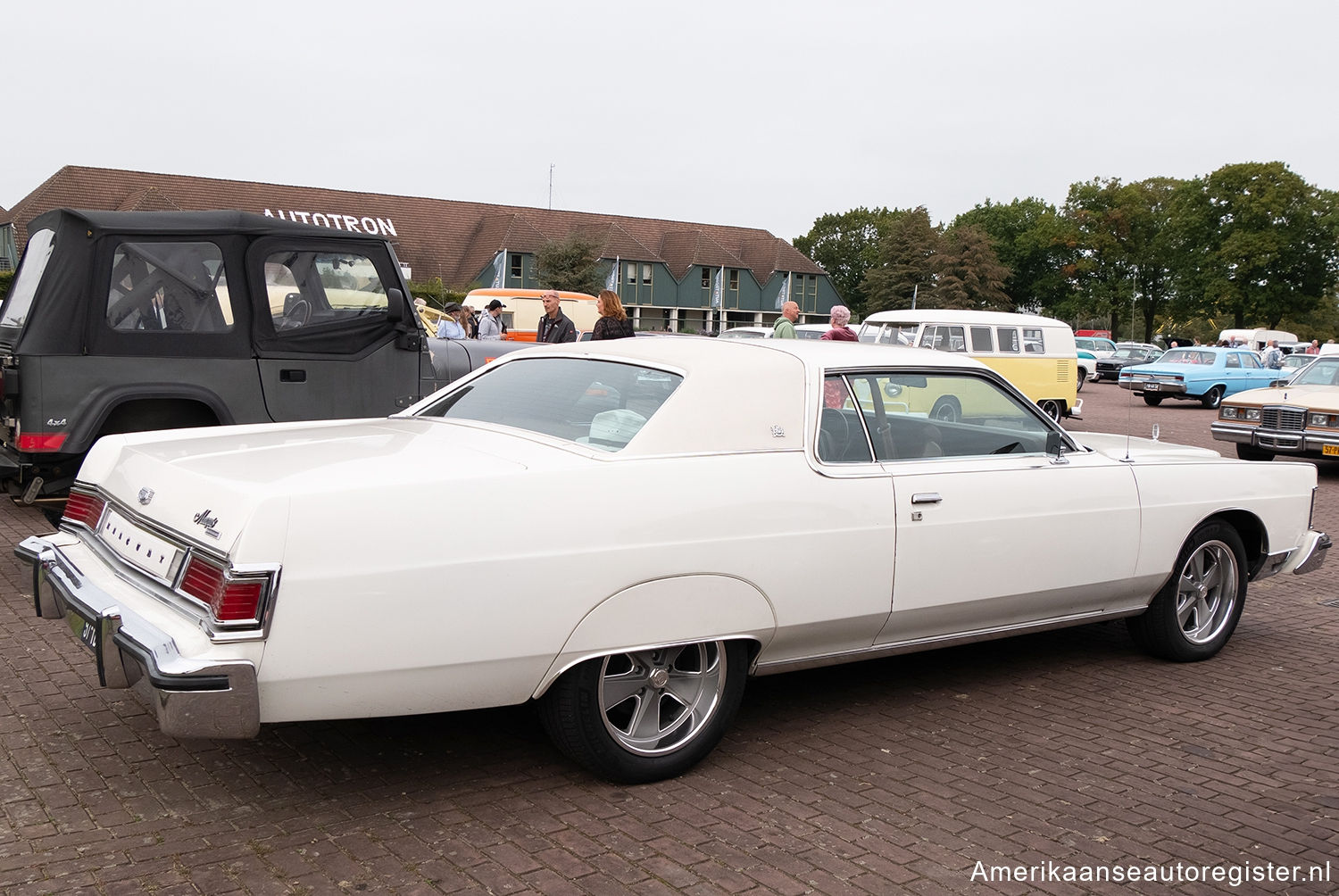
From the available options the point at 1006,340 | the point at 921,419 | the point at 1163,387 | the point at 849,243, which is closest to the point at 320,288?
the point at 921,419

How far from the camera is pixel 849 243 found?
107 meters

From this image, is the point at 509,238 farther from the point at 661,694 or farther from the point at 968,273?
the point at 661,694

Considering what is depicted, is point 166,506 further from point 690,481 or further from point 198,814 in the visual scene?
point 690,481

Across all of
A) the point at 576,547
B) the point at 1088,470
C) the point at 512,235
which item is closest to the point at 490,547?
the point at 576,547

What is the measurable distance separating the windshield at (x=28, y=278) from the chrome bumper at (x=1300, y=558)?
24.5ft

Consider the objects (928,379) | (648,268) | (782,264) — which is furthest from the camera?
(782,264)

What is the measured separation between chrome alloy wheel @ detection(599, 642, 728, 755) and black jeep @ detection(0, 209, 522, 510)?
4.59m

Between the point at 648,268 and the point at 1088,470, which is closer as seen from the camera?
the point at 1088,470

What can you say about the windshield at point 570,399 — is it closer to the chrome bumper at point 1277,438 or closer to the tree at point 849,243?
the chrome bumper at point 1277,438

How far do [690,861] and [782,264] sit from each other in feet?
243

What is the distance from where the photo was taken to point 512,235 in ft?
213

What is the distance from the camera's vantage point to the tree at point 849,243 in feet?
346

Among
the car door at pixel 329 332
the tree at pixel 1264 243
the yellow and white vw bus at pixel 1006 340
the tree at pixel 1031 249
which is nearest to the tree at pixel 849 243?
the tree at pixel 1031 249

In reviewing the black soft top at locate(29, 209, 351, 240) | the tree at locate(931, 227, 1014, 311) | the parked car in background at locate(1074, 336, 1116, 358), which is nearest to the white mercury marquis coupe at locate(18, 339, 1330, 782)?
the black soft top at locate(29, 209, 351, 240)
